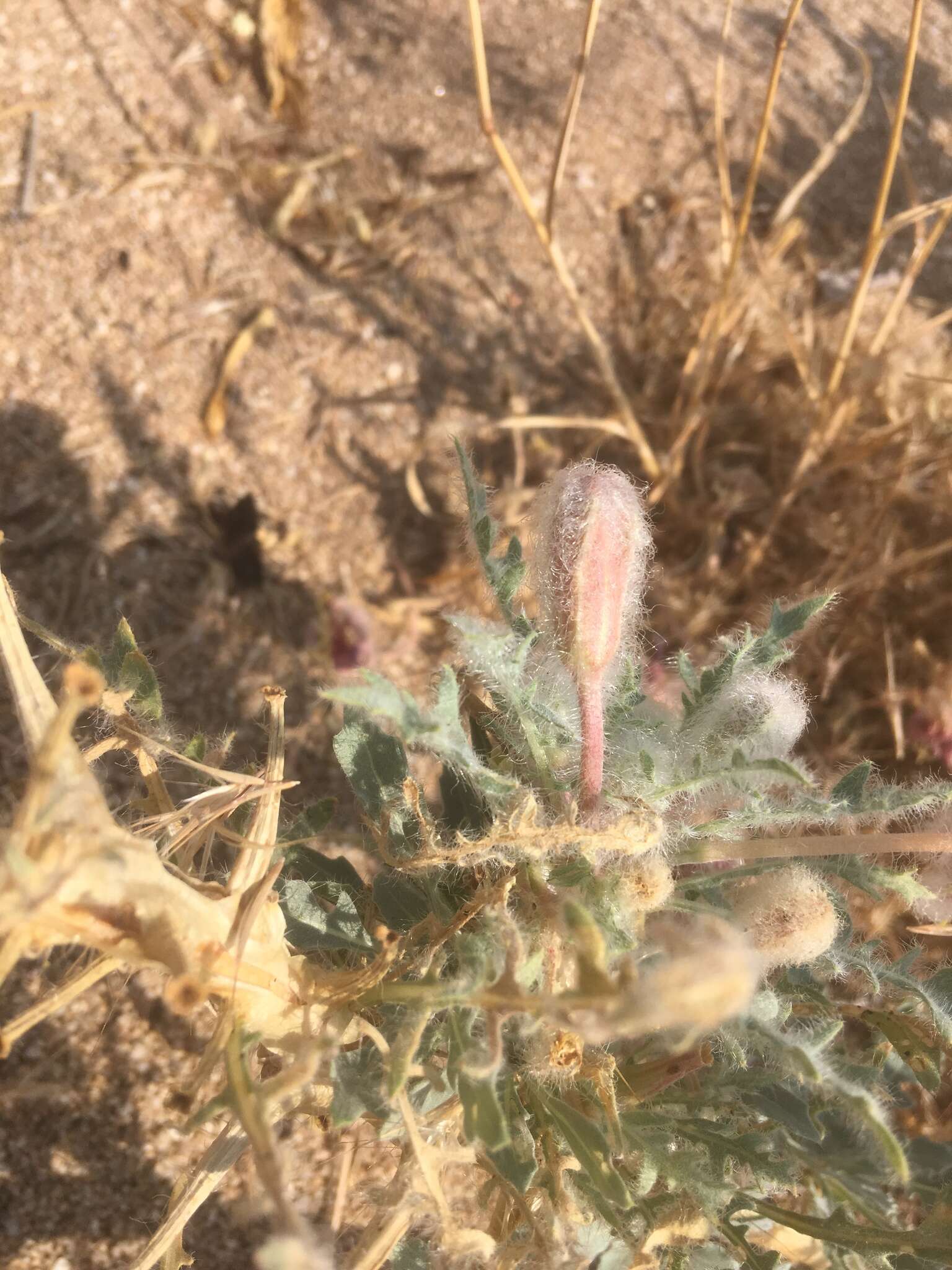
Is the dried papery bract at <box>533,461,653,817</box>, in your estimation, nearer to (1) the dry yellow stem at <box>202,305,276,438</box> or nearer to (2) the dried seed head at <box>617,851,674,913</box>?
→ (2) the dried seed head at <box>617,851,674,913</box>

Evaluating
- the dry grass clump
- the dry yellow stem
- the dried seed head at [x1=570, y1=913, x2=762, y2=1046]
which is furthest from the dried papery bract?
the dry yellow stem

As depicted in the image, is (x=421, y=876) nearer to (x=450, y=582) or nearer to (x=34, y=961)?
(x=34, y=961)

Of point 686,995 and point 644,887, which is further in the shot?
point 644,887

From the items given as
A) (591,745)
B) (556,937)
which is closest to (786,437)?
(591,745)

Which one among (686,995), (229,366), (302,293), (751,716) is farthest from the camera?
(302,293)

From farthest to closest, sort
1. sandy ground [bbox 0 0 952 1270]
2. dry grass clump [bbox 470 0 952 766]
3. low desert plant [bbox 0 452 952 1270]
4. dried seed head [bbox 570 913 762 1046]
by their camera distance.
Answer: dry grass clump [bbox 470 0 952 766] → sandy ground [bbox 0 0 952 1270] → low desert plant [bbox 0 452 952 1270] → dried seed head [bbox 570 913 762 1046]

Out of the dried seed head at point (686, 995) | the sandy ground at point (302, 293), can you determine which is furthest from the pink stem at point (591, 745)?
the sandy ground at point (302, 293)

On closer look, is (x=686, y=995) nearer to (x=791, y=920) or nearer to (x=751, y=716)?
(x=791, y=920)
